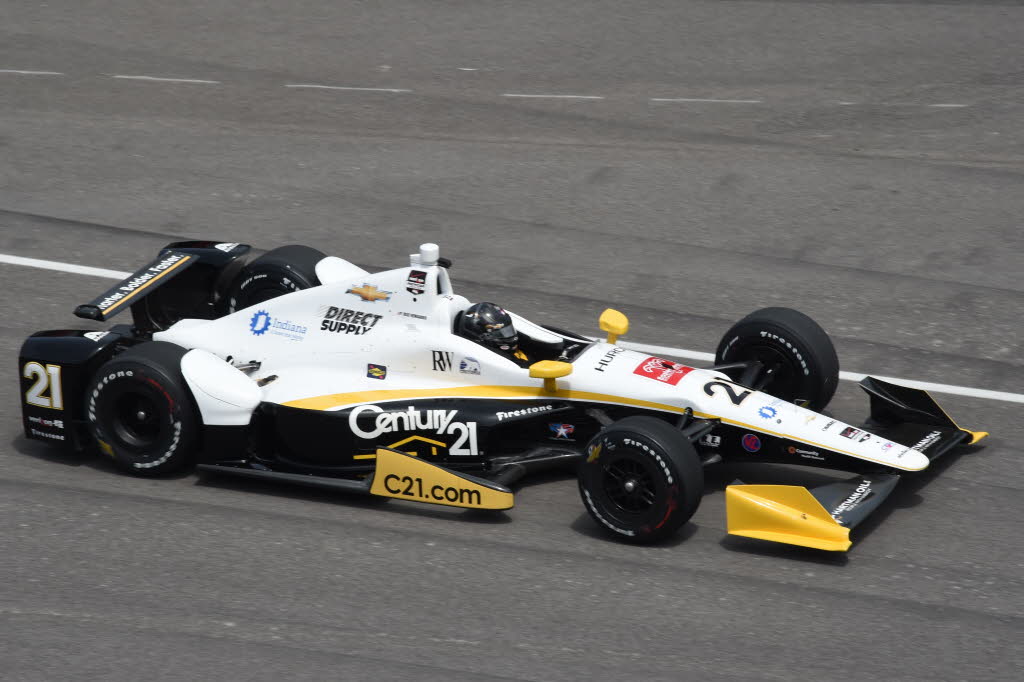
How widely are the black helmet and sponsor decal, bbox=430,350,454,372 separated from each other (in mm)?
198

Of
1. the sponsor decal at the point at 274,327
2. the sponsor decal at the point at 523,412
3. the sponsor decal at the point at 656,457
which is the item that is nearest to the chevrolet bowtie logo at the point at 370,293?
the sponsor decal at the point at 274,327

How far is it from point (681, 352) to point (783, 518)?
10.4 feet

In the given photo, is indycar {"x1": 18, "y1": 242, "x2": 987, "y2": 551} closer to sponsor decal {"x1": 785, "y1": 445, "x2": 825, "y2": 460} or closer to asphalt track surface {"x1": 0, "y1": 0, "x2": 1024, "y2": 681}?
sponsor decal {"x1": 785, "y1": 445, "x2": 825, "y2": 460}

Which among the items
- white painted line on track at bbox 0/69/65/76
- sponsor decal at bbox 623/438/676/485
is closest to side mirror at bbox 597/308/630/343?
sponsor decal at bbox 623/438/676/485

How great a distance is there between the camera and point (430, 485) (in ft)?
25.9

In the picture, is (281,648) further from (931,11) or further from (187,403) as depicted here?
(931,11)

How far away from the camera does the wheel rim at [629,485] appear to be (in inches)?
297

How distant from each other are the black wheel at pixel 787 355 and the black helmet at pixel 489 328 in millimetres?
1558

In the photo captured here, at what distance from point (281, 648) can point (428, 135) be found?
29.6 feet

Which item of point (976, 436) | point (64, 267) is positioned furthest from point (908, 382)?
point (64, 267)

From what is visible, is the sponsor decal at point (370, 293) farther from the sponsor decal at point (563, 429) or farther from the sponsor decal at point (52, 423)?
the sponsor decal at point (52, 423)

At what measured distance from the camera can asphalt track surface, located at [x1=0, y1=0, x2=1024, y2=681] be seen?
271 inches

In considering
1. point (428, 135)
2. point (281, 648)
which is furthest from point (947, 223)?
point (281, 648)

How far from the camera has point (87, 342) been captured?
864cm
